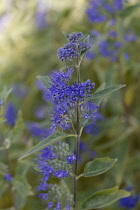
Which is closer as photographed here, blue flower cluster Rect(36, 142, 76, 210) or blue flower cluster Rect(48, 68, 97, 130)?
blue flower cluster Rect(48, 68, 97, 130)

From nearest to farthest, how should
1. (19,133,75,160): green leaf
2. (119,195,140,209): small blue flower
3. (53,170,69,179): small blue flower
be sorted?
(19,133,75,160): green leaf
(53,170,69,179): small blue flower
(119,195,140,209): small blue flower

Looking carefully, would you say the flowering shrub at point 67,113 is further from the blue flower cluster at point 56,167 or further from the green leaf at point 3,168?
the green leaf at point 3,168

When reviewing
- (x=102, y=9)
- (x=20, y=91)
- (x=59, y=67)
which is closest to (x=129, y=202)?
(x=102, y=9)

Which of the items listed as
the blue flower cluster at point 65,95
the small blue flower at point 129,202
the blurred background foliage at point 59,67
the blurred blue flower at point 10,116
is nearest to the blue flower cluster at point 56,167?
the blue flower cluster at point 65,95

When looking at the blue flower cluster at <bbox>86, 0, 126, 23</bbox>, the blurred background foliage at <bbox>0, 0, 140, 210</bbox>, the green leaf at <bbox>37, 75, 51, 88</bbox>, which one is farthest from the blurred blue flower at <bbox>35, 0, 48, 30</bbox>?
the green leaf at <bbox>37, 75, 51, 88</bbox>

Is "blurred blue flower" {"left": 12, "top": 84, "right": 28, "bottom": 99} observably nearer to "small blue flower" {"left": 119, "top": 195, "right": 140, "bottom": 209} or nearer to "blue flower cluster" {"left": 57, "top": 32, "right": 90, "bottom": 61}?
"small blue flower" {"left": 119, "top": 195, "right": 140, "bottom": 209}

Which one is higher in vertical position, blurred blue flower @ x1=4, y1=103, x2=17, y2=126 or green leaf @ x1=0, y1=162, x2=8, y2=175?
blurred blue flower @ x1=4, y1=103, x2=17, y2=126
